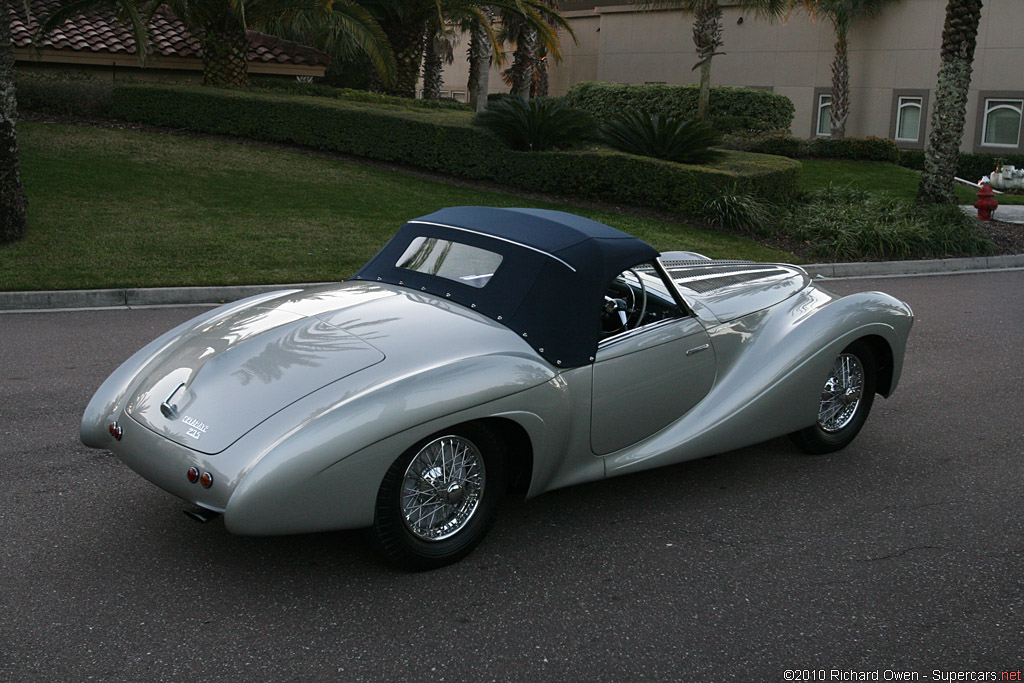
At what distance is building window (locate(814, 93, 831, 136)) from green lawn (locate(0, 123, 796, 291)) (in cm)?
2149

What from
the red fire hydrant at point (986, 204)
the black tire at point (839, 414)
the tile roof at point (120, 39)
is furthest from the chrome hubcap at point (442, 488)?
the tile roof at point (120, 39)

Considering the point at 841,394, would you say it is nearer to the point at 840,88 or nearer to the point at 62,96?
the point at 62,96

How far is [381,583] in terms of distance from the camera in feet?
12.9

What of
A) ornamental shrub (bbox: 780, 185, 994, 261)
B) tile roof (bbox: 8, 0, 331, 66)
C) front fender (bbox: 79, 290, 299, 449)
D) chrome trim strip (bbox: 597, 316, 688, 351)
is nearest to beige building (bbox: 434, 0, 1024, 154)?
tile roof (bbox: 8, 0, 331, 66)

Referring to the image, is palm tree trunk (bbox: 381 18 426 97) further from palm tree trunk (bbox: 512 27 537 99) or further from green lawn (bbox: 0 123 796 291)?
palm tree trunk (bbox: 512 27 537 99)

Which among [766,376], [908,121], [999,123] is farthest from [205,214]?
[999,123]

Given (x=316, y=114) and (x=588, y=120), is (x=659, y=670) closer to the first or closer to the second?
(x=588, y=120)

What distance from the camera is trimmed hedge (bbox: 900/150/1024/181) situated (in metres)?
29.9

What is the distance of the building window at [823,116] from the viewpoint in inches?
1350

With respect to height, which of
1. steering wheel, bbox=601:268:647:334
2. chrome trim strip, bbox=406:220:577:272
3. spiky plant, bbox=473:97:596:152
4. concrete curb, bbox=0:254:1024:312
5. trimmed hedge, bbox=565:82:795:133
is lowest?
concrete curb, bbox=0:254:1024:312

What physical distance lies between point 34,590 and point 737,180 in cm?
1374

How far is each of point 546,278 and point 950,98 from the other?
1410 centimetres

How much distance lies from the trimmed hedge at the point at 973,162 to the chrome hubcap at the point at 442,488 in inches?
1157

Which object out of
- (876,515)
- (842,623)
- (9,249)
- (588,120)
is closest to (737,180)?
(588,120)
